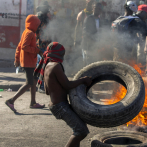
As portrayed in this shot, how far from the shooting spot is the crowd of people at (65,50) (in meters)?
3.20

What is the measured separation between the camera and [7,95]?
700cm

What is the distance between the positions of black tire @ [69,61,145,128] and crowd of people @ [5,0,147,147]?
0.11 metres

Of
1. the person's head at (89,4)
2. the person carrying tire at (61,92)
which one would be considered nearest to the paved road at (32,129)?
the person carrying tire at (61,92)

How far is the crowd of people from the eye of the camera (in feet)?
10.5

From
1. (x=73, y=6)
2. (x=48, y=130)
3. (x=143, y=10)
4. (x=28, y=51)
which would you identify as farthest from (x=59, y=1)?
(x=48, y=130)

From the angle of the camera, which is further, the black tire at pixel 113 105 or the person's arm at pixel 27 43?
the person's arm at pixel 27 43

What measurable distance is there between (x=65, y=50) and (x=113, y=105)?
3570 mm

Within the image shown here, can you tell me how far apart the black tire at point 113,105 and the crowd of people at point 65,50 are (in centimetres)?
11

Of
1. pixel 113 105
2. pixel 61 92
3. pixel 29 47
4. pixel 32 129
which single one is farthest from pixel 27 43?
pixel 113 105

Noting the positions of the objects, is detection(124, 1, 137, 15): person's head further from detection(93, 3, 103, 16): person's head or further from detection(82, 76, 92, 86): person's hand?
detection(82, 76, 92, 86): person's hand

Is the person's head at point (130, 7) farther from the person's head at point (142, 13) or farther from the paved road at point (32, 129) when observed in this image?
the paved road at point (32, 129)

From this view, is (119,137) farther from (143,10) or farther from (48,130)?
(143,10)

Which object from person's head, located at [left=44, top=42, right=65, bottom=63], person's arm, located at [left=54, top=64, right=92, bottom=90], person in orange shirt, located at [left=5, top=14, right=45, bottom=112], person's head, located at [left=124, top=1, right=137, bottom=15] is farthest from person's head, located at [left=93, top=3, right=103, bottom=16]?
person's arm, located at [left=54, top=64, right=92, bottom=90]

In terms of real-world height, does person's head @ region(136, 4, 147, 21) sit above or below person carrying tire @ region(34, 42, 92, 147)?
above
